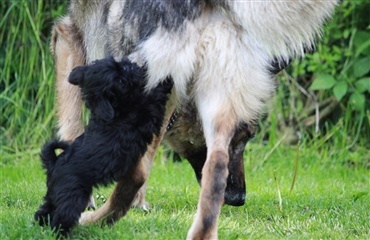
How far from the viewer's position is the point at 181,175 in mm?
7086

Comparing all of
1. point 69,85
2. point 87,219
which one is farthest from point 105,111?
point 69,85

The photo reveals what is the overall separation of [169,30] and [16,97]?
4.41 metres

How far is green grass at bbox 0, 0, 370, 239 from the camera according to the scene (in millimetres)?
4227

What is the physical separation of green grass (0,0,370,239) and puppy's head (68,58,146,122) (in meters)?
0.60

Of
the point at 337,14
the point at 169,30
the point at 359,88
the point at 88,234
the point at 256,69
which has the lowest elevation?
the point at 359,88

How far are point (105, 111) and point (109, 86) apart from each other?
120 mm

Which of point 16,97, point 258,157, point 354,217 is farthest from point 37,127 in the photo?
point 354,217

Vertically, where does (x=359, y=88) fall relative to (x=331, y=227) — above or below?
below

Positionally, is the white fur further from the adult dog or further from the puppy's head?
the puppy's head

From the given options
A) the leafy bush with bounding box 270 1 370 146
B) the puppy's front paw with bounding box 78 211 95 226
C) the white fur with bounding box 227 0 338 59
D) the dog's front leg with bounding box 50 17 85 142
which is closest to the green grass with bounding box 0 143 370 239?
the puppy's front paw with bounding box 78 211 95 226

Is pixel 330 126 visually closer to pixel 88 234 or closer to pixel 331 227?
pixel 331 227

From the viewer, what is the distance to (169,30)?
13.0 ft

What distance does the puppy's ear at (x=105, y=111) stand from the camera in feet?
12.5

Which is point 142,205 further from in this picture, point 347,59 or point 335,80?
point 347,59
